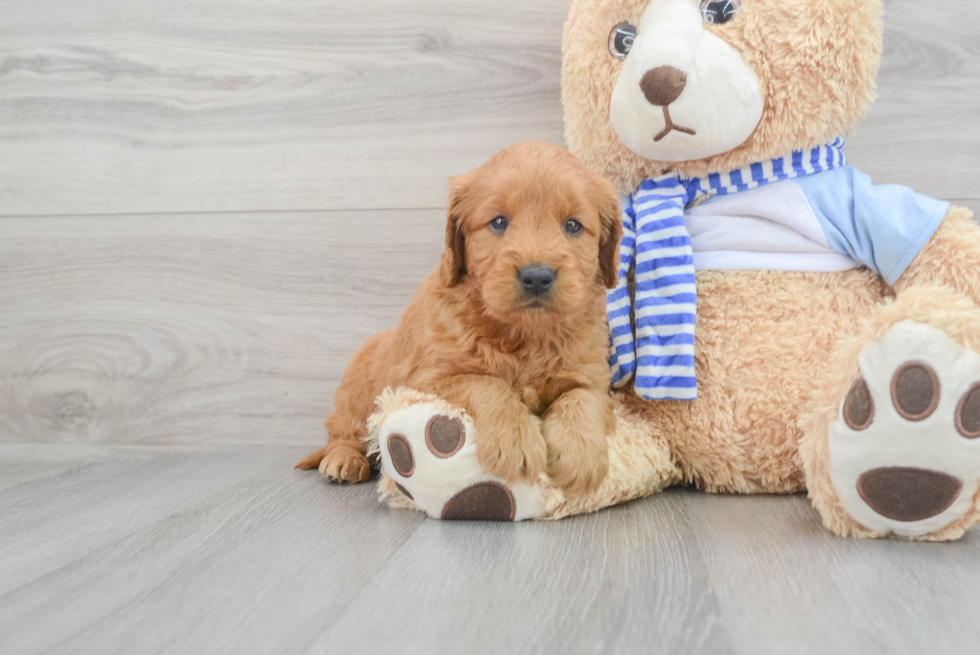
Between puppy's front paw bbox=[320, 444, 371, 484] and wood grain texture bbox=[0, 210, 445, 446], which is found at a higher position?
wood grain texture bbox=[0, 210, 445, 446]

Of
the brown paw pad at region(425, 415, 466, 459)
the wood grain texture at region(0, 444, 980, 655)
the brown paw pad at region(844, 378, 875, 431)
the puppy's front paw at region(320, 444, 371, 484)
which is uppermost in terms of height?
the brown paw pad at region(844, 378, 875, 431)

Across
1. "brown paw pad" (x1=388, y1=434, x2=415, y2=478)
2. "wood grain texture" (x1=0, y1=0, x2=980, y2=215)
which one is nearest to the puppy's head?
"brown paw pad" (x1=388, y1=434, x2=415, y2=478)

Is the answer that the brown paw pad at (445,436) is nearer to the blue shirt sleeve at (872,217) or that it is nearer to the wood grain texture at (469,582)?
the wood grain texture at (469,582)

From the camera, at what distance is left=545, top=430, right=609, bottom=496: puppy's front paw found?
1194 millimetres

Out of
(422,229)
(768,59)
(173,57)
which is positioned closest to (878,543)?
(768,59)

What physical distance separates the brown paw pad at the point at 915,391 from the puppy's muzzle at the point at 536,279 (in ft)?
1.70

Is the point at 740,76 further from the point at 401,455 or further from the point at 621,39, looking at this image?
the point at 401,455

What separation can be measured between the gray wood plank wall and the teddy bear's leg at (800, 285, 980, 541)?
3.48ft

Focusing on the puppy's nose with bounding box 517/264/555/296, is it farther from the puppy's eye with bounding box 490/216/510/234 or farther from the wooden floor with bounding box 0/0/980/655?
the wooden floor with bounding box 0/0/980/655

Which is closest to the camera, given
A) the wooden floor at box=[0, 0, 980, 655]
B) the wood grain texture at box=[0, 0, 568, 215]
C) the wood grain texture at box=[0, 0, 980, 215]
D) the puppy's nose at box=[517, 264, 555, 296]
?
the puppy's nose at box=[517, 264, 555, 296]

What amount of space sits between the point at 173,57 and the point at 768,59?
1.60 meters

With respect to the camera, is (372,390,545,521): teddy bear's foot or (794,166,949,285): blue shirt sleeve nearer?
(372,390,545,521): teddy bear's foot

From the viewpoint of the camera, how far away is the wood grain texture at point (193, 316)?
6.57 feet

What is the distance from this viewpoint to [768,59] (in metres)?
1.33
